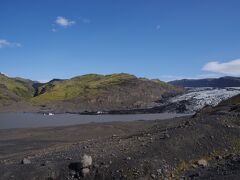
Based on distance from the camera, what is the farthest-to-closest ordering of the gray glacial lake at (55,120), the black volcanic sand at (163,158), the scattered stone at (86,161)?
the gray glacial lake at (55,120)
the scattered stone at (86,161)
the black volcanic sand at (163,158)

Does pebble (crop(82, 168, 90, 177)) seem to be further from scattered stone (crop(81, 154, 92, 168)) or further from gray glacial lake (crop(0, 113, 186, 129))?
gray glacial lake (crop(0, 113, 186, 129))

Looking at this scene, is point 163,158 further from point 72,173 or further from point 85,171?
point 72,173

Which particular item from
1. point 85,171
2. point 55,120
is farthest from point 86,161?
point 55,120

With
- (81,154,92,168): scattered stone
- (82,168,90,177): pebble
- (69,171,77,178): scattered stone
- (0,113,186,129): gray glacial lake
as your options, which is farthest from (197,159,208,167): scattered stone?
(0,113,186,129): gray glacial lake

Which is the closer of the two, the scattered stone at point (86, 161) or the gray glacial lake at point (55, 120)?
the scattered stone at point (86, 161)

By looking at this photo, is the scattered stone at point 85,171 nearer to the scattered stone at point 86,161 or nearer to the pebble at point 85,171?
the pebble at point 85,171

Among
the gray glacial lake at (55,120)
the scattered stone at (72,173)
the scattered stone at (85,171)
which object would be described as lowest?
the scattered stone at (72,173)

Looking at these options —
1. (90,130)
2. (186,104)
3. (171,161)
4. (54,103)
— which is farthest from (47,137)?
(54,103)

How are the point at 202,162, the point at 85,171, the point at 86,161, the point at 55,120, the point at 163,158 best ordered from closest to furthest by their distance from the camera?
the point at 85,171
the point at 86,161
the point at 202,162
the point at 163,158
the point at 55,120

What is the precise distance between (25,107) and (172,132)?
168174mm

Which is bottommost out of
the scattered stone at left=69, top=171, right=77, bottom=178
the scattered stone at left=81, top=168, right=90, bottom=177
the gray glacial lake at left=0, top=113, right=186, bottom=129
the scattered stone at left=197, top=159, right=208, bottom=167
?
the scattered stone at left=69, top=171, right=77, bottom=178

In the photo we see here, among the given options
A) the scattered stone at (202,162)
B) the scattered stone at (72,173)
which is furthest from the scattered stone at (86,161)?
the scattered stone at (202,162)

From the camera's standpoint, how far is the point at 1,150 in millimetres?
49031

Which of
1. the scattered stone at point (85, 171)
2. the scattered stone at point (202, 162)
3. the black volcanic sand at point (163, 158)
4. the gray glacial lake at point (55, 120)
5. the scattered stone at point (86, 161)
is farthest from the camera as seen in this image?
the gray glacial lake at point (55, 120)
